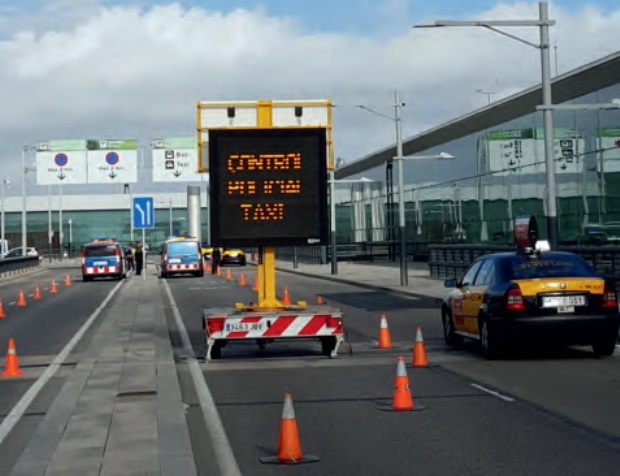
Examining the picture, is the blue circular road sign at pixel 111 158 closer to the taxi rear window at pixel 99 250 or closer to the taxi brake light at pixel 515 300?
the taxi rear window at pixel 99 250

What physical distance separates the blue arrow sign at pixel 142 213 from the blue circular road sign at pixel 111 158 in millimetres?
5539

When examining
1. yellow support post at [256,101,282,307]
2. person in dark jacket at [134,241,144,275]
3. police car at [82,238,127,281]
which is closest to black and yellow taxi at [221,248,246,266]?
person in dark jacket at [134,241,144,275]

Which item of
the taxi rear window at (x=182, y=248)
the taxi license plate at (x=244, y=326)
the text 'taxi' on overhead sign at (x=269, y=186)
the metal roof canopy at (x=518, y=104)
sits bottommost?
the taxi license plate at (x=244, y=326)

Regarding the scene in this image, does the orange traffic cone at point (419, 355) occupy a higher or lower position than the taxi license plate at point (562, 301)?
lower

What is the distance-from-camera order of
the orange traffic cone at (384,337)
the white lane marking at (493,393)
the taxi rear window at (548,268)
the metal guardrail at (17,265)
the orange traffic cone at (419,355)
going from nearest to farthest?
the white lane marking at (493,393)
the orange traffic cone at (419,355)
the taxi rear window at (548,268)
the orange traffic cone at (384,337)
the metal guardrail at (17,265)

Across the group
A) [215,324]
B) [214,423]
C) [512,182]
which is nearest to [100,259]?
[512,182]

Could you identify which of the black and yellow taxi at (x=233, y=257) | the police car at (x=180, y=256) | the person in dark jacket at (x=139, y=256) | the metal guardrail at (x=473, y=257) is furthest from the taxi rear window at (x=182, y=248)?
the black and yellow taxi at (x=233, y=257)

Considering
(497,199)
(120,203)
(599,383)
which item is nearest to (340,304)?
(599,383)

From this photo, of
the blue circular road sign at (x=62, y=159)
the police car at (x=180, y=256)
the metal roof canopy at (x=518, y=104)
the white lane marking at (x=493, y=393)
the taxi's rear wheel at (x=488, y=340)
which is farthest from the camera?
the blue circular road sign at (x=62, y=159)

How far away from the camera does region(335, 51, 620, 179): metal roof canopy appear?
137ft

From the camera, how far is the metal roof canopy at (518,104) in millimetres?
41844

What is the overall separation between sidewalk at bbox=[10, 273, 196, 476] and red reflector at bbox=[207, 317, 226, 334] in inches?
31.7

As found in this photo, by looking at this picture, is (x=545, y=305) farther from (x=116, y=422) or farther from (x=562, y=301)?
(x=116, y=422)

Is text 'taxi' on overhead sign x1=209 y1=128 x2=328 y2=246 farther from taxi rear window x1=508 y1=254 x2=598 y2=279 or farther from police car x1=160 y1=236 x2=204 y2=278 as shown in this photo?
police car x1=160 y1=236 x2=204 y2=278
